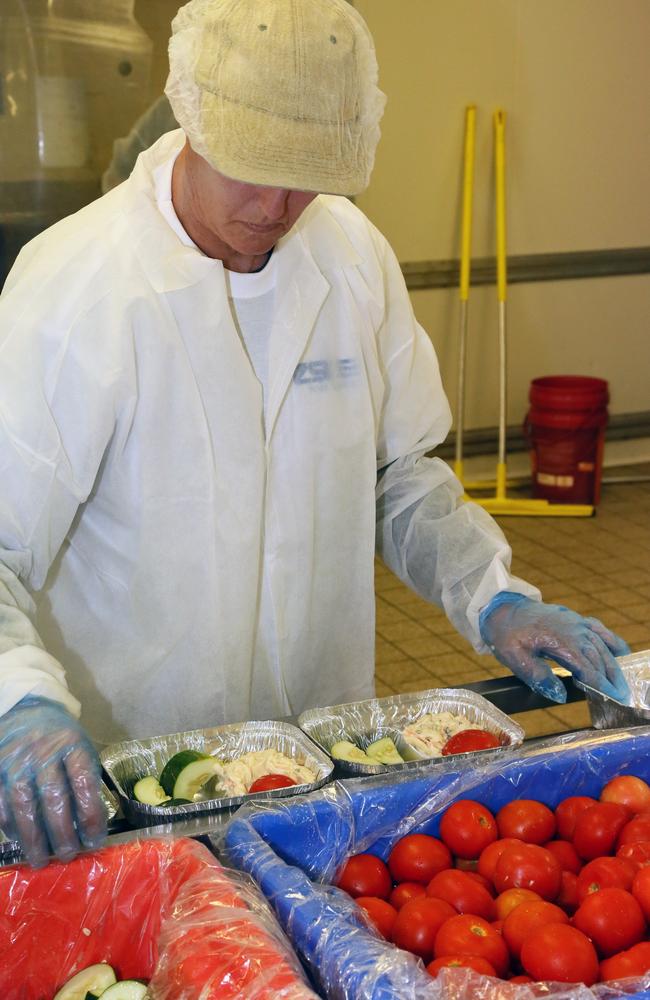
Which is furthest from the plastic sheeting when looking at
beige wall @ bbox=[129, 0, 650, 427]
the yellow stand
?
beige wall @ bbox=[129, 0, 650, 427]

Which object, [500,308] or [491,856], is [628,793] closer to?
[491,856]

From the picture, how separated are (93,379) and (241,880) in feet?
2.24

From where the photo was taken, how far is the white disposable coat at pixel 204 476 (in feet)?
5.09

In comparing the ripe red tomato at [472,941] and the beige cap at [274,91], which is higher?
the beige cap at [274,91]

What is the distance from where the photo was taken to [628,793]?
4.68 feet

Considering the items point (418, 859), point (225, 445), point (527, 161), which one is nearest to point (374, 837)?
point (418, 859)

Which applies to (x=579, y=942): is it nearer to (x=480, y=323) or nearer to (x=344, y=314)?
(x=344, y=314)

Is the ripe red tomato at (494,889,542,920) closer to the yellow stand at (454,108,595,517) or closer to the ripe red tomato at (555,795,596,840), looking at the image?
the ripe red tomato at (555,795,596,840)

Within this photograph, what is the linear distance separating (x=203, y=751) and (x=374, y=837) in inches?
12.2

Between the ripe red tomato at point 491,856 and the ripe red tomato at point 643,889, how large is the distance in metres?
0.13

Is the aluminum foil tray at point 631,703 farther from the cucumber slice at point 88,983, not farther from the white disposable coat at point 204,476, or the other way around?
the cucumber slice at point 88,983

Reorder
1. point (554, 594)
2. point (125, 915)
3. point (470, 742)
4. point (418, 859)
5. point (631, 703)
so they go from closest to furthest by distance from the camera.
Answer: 1. point (125, 915)
2. point (418, 859)
3. point (470, 742)
4. point (631, 703)
5. point (554, 594)

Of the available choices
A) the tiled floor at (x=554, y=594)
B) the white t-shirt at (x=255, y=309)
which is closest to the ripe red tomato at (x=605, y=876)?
the white t-shirt at (x=255, y=309)

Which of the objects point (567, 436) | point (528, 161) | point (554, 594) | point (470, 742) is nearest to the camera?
point (470, 742)
